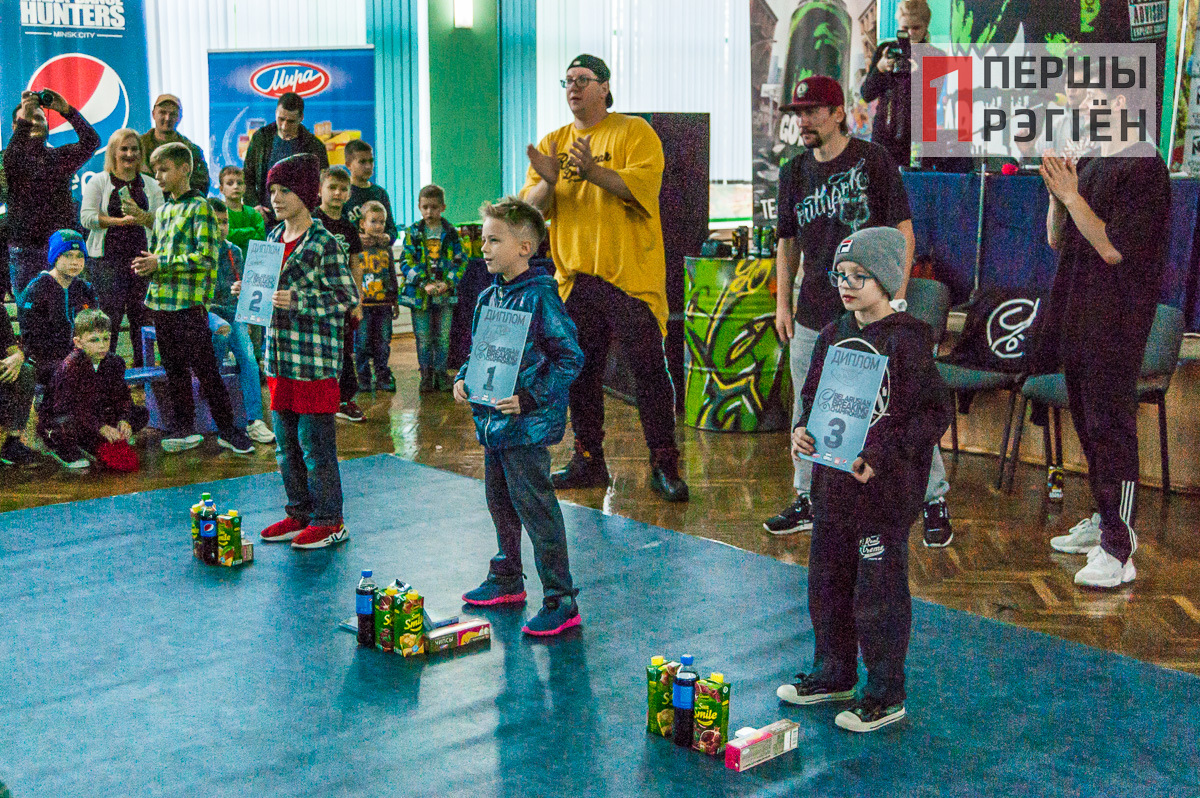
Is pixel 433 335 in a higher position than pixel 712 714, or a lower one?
higher

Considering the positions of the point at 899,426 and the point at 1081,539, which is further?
the point at 1081,539

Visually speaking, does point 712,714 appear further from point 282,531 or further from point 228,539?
point 282,531

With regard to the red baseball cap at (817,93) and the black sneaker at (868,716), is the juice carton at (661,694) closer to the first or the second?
the black sneaker at (868,716)

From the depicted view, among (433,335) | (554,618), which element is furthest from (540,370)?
(433,335)

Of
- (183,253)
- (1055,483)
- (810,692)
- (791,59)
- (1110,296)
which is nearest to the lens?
(810,692)

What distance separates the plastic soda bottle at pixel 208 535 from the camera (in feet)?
14.3

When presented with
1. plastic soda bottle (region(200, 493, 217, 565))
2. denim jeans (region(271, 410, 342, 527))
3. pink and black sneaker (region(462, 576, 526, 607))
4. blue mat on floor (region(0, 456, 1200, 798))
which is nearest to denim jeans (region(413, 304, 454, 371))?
denim jeans (region(271, 410, 342, 527))

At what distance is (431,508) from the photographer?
16.9 feet

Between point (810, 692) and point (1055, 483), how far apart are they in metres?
2.84

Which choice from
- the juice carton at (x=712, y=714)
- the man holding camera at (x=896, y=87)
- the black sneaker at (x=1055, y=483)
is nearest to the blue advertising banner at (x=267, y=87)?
the man holding camera at (x=896, y=87)

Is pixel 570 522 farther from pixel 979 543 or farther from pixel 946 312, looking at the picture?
pixel 946 312

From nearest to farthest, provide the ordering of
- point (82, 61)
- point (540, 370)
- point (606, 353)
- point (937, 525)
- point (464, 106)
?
1. point (540, 370)
2. point (937, 525)
3. point (606, 353)
4. point (82, 61)
5. point (464, 106)

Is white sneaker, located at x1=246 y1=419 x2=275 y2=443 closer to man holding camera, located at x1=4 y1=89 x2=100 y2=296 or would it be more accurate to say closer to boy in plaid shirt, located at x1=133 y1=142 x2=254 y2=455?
boy in plaid shirt, located at x1=133 y1=142 x2=254 y2=455

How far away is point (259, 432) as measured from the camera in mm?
6609
